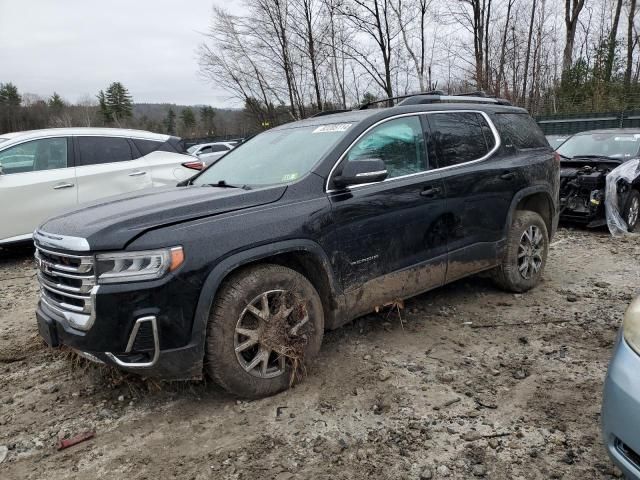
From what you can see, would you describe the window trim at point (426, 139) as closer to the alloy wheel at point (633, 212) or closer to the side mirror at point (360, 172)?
the side mirror at point (360, 172)

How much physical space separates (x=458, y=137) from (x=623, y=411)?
271 centimetres

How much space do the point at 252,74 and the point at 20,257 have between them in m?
15.0

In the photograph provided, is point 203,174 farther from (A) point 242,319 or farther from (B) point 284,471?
(B) point 284,471

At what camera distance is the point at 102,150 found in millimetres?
6805

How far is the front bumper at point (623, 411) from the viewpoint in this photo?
5.76 ft

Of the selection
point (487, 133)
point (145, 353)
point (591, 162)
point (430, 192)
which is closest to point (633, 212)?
point (591, 162)

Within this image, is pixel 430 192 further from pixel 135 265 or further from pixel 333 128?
pixel 135 265

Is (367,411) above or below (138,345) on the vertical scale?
below

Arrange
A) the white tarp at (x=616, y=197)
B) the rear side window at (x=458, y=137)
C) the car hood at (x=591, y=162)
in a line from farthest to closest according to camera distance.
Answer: the car hood at (x=591, y=162) < the white tarp at (x=616, y=197) < the rear side window at (x=458, y=137)

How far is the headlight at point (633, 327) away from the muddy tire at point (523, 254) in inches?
89.2

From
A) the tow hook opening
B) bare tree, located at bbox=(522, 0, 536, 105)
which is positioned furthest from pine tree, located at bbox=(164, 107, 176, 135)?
the tow hook opening

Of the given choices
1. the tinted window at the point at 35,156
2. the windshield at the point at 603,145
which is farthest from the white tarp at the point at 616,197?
the tinted window at the point at 35,156

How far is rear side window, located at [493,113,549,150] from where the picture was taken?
4422 mm

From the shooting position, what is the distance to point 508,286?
4.53m
